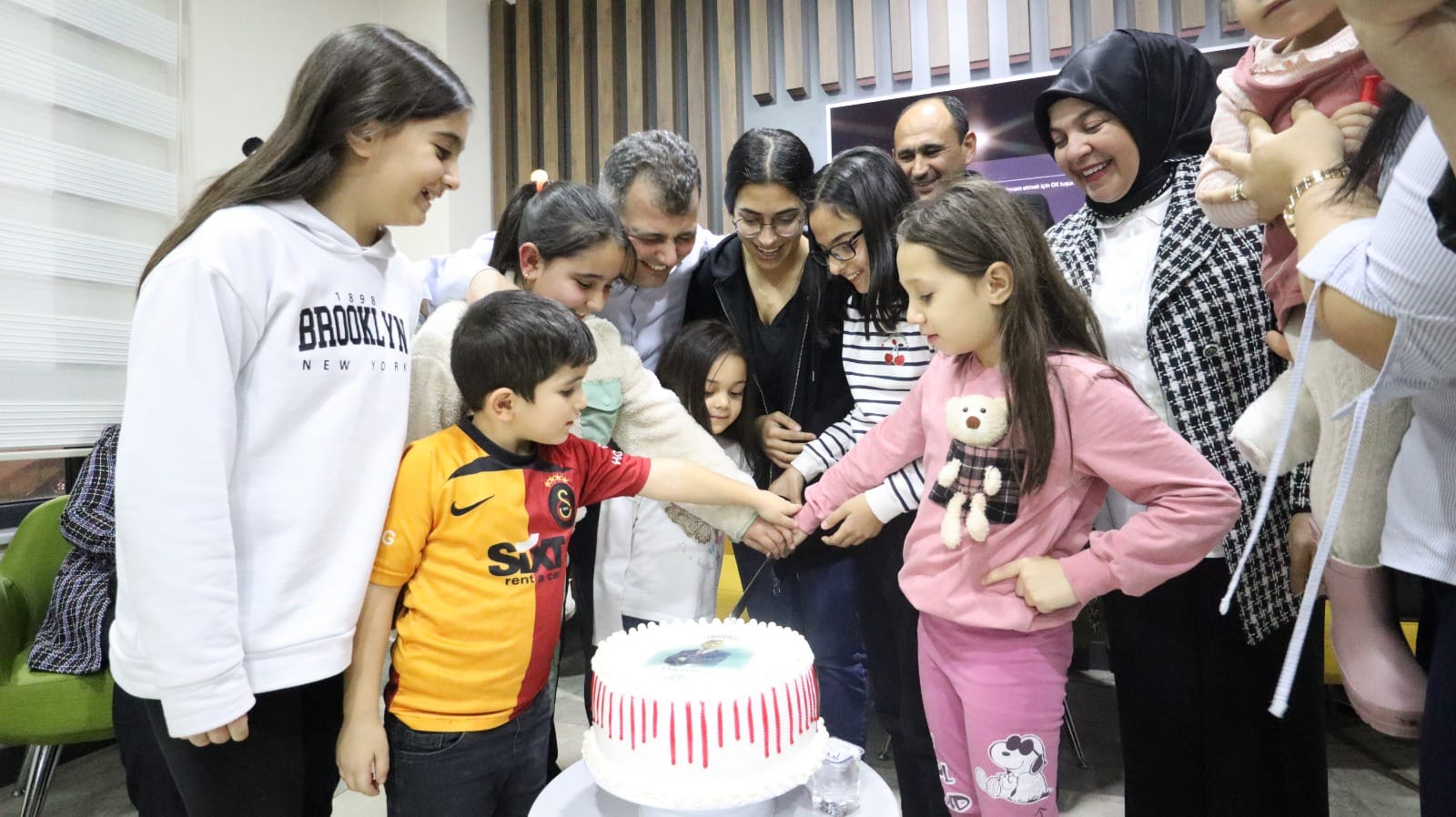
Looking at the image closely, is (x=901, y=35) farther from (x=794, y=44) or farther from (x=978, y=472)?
(x=978, y=472)

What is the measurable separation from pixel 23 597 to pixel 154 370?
2.22m

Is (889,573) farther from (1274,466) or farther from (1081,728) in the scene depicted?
(1081,728)

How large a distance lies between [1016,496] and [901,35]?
3220 mm

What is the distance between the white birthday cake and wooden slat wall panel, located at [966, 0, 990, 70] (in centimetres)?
349

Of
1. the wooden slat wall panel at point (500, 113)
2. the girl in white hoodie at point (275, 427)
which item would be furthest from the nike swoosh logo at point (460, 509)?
the wooden slat wall panel at point (500, 113)

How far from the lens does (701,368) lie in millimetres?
2107

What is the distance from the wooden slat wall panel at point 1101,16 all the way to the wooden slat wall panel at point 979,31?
438 mm

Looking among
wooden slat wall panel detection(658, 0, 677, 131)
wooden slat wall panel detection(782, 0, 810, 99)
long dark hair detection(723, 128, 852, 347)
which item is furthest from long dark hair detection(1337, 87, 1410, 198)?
wooden slat wall panel detection(658, 0, 677, 131)

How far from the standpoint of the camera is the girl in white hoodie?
1.10 meters

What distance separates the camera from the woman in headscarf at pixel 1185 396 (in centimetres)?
154

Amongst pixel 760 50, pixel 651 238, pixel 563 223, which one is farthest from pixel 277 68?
pixel 563 223

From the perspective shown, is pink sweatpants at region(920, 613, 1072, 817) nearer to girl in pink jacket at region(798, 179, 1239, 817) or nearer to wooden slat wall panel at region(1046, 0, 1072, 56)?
girl in pink jacket at region(798, 179, 1239, 817)

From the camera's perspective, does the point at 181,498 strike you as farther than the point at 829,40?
No

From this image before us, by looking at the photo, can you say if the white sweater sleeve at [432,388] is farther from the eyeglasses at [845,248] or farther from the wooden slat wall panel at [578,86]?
the wooden slat wall panel at [578,86]
